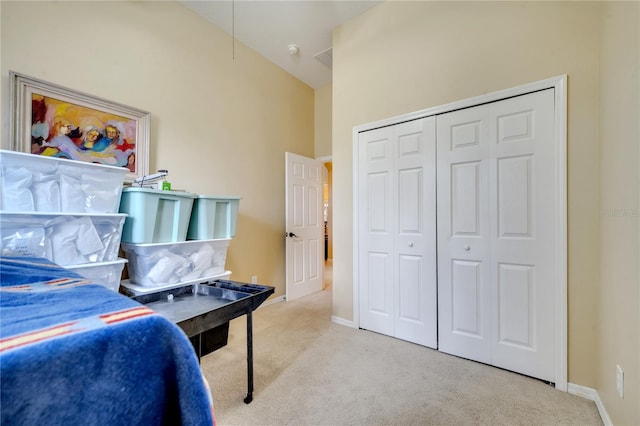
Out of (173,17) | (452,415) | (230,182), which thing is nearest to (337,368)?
(452,415)

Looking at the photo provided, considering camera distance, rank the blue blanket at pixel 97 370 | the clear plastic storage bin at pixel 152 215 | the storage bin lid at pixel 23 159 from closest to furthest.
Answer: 1. the blue blanket at pixel 97 370
2. the storage bin lid at pixel 23 159
3. the clear plastic storage bin at pixel 152 215

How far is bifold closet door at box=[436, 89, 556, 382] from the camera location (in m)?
1.88

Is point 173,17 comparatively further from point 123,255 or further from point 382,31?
point 123,255

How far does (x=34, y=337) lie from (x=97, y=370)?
10 centimetres

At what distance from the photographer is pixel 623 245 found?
1346 millimetres

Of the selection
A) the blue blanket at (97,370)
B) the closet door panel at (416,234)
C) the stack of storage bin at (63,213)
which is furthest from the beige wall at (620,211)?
the stack of storage bin at (63,213)

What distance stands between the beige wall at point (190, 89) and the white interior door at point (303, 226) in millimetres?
178

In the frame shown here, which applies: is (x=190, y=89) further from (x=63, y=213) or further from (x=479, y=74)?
(x=479, y=74)

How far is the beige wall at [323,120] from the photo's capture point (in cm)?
423

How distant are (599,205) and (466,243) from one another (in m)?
0.80

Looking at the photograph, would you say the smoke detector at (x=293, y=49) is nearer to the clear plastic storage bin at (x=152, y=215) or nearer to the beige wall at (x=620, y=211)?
the clear plastic storage bin at (x=152, y=215)

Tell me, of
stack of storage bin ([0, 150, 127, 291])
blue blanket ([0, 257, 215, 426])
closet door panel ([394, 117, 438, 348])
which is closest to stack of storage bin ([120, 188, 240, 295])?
stack of storage bin ([0, 150, 127, 291])

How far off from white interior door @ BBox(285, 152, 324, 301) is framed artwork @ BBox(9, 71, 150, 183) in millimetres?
1740

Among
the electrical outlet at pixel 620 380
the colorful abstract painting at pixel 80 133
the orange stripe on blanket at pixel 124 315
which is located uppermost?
the colorful abstract painting at pixel 80 133
